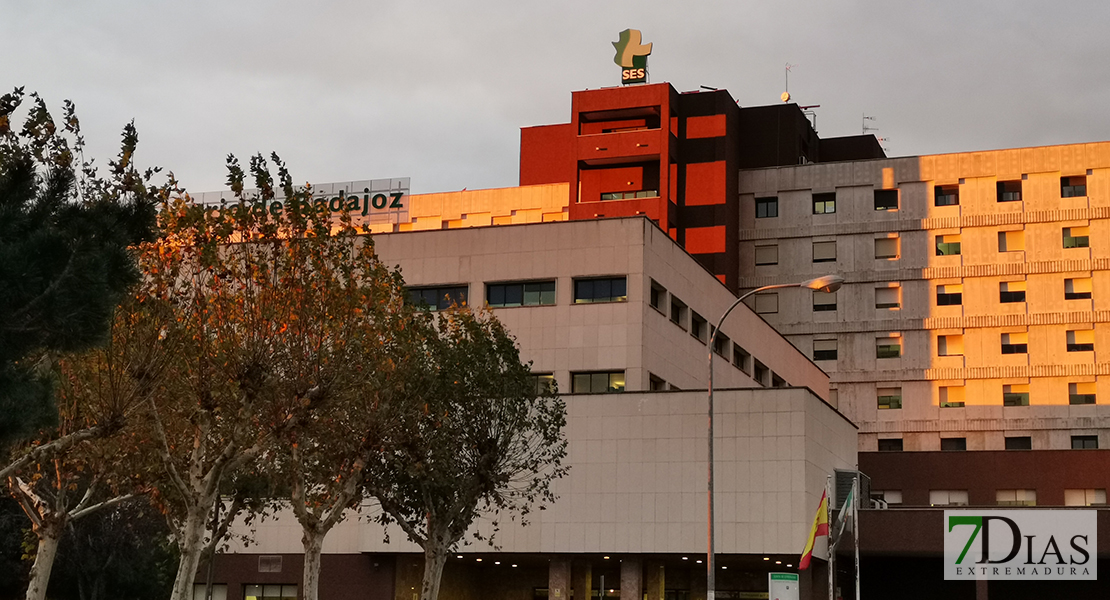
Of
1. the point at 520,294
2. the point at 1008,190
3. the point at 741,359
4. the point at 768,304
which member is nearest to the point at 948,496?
the point at 741,359

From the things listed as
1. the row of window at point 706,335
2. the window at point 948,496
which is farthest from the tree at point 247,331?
the window at point 948,496

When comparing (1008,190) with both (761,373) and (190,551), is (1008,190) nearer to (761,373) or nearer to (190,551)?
(761,373)

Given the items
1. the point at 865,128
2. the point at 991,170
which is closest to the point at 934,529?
the point at 991,170

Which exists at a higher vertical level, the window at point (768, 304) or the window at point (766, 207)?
the window at point (766, 207)

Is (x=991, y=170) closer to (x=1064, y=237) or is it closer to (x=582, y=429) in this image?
(x=1064, y=237)

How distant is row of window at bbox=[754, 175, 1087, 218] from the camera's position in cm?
8275

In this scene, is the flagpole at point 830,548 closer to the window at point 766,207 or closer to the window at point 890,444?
the window at point 890,444

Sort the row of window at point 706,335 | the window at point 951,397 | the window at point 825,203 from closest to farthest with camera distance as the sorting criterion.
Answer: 1. the row of window at point 706,335
2. the window at point 951,397
3. the window at point 825,203

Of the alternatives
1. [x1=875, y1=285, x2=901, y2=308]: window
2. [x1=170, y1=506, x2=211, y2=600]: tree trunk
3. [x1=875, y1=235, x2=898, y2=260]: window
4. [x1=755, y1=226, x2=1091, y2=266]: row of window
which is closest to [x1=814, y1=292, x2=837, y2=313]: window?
[x1=755, y1=226, x2=1091, y2=266]: row of window

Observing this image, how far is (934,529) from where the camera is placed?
52.1m

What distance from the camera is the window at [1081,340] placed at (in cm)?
8144

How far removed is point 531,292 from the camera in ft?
185

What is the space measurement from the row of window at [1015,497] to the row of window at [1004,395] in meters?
10.9

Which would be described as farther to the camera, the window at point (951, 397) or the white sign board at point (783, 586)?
the window at point (951, 397)
